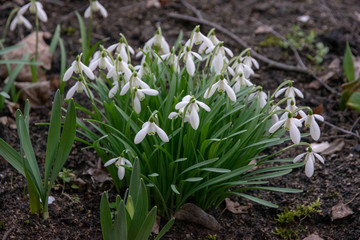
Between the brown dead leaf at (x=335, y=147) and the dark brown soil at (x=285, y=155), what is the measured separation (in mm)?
26

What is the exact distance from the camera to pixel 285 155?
3.12 meters

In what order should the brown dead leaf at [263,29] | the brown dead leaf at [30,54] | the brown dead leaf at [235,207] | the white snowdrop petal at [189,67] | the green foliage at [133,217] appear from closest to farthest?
the green foliage at [133,217] → the white snowdrop petal at [189,67] → the brown dead leaf at [235,207] → the brown dead leaf at [30,54] → the brown dead leaf at [263,29]

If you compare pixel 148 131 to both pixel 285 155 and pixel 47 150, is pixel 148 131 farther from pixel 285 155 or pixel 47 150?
pixel 285 155

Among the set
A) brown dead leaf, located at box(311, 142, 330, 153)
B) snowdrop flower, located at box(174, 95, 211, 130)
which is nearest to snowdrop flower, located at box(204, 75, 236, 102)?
snowdrop flower, located at box(174, 95, 211, 130)

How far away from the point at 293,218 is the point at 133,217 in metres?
1.03

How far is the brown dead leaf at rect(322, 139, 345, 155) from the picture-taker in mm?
3096

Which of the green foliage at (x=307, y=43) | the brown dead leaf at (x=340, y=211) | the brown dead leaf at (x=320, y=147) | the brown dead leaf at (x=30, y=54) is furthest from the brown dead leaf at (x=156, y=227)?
the green foliage at (x=307, y=43)

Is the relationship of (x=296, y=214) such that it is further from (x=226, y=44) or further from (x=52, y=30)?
(x=52, y=30)

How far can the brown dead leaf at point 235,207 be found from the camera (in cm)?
266

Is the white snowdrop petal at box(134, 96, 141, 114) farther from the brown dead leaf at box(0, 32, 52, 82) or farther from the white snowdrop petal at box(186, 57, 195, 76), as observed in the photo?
the brown dead leaf at box(0, 32, 52, 82)

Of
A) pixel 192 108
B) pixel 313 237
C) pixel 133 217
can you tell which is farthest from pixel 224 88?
pixel 313 237

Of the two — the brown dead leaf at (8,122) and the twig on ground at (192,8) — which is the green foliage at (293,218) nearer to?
the brown dead leaf at (8,122)

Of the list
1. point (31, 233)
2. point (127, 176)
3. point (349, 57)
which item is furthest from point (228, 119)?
point (349, 57)

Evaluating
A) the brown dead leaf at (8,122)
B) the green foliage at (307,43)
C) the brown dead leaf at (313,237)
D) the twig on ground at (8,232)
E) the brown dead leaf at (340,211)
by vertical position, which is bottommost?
the brown dead leaf at (313,237)
